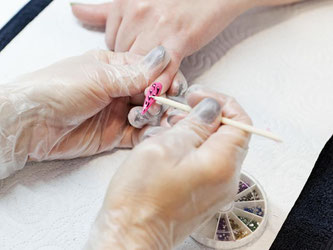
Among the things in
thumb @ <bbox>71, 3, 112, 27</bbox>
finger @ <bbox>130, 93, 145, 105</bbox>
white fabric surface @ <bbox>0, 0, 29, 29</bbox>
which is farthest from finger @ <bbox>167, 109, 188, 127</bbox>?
white fabric surface @ <bbox>0, 0, 29, 29</bbox>

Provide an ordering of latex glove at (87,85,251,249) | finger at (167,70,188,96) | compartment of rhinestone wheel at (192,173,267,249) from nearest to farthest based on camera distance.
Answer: latex glove at (87,85,251,249), compartment of rhinestone wheel at (192,173,267,249), finger at (167,70,188,96)

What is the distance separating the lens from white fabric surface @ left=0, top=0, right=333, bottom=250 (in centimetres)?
90

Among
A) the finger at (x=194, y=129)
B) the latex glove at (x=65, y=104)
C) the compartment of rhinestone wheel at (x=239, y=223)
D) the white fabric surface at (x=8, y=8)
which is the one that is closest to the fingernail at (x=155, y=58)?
the latex glove at (x=65, y=104)

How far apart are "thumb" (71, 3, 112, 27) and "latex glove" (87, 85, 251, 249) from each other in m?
0.58

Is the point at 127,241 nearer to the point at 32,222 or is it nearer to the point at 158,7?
the point at 32,222

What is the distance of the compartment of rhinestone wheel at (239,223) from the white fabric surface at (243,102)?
36 millimetres

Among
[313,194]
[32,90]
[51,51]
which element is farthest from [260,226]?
[51,51]

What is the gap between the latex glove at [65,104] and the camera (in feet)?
2.88

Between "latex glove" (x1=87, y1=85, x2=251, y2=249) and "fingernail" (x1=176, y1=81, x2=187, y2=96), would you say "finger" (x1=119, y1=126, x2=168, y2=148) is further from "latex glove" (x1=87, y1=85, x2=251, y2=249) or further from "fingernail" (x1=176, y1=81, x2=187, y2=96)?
"latex glove" (x1=87, y1=85, x2=251, y2=249)

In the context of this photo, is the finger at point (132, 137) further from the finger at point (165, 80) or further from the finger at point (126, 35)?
the finger at point (126, 35)

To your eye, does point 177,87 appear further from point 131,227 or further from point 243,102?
point 131,227

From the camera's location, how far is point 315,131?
1016mm

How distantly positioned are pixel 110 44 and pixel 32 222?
0.48 metres

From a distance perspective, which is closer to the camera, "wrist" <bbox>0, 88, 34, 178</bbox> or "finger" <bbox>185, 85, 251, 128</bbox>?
"finger" <bbox>185, 85, 251, 128</bbox>
